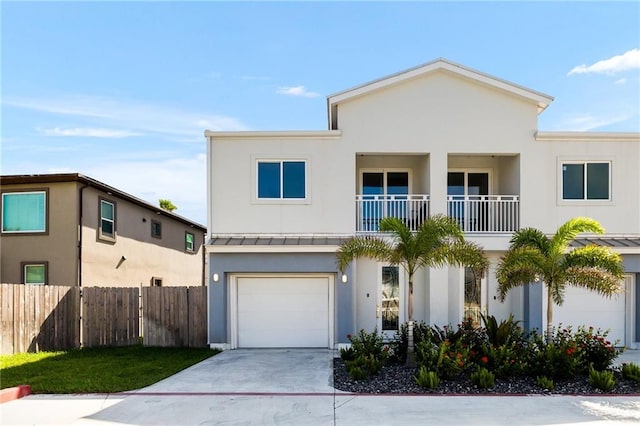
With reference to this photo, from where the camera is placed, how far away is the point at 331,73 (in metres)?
15.6

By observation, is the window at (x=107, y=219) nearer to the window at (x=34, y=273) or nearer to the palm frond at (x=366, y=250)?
the window at (x=34, y=273)

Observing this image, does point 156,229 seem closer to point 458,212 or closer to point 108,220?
point 108,220

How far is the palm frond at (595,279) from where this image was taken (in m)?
9.19

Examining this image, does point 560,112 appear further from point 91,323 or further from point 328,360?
point 91,323

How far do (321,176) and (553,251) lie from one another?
6186mm

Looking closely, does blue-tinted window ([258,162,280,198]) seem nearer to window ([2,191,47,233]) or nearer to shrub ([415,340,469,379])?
shrub ([415,340,469,379])

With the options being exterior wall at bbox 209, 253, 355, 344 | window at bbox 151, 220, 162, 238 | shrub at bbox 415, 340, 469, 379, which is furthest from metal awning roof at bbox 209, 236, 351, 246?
window at bbox 151, 220, 162, 238

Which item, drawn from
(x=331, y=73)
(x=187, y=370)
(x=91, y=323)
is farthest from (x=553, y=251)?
(x=91, y=323)

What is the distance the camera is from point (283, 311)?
12828 mm

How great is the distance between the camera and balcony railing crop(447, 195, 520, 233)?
13164mm

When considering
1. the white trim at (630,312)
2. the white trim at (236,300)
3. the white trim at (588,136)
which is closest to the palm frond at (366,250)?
the white trim at (236,300)

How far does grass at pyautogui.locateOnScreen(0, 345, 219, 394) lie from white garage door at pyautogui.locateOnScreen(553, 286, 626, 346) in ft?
32.6

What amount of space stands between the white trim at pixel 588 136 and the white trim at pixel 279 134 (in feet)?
19.4

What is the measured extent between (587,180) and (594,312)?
3761mm
